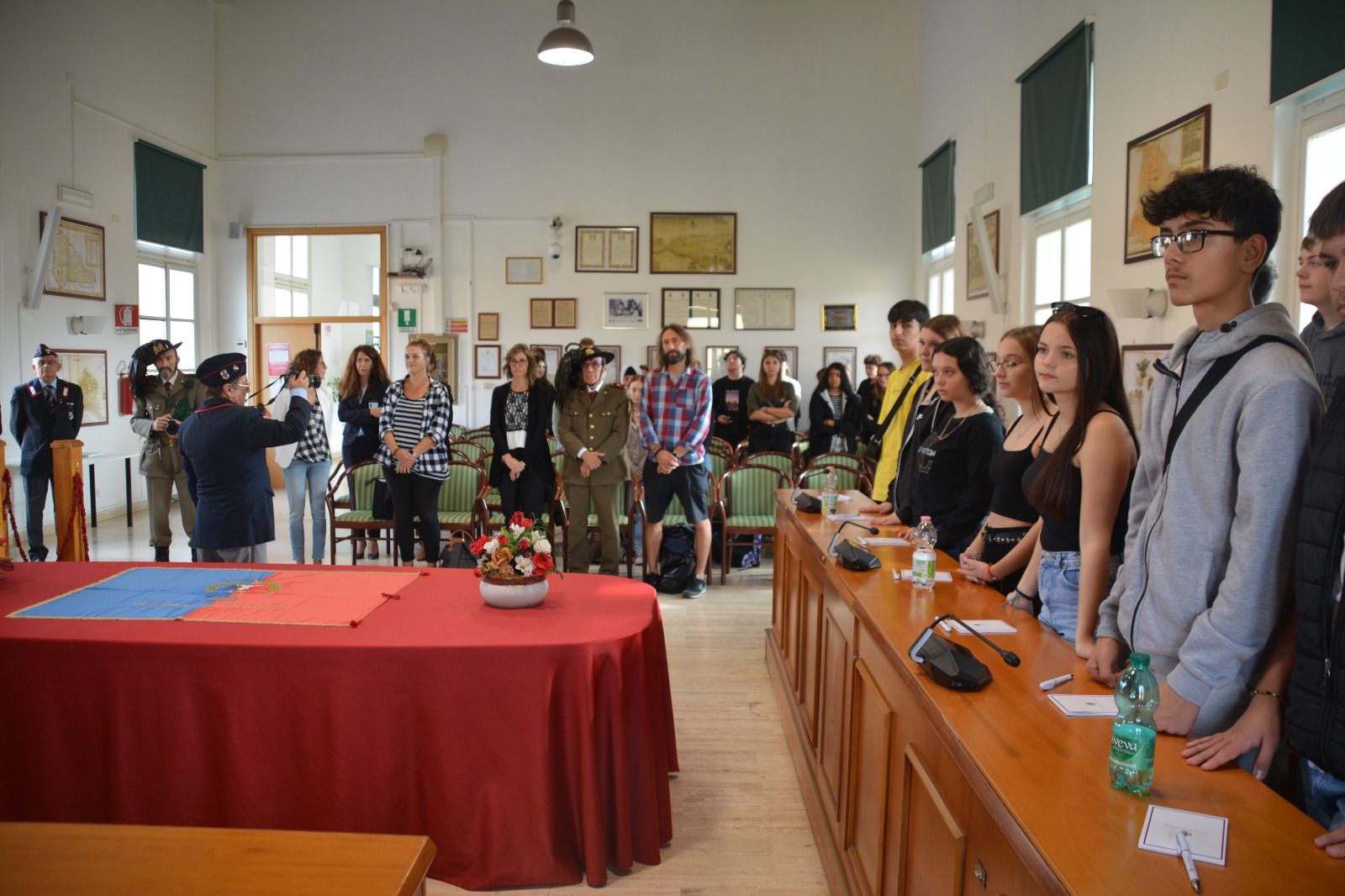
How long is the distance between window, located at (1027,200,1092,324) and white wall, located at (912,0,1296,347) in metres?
0.14

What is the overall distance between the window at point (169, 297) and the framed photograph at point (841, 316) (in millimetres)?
7182

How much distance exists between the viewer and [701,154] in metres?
10.2

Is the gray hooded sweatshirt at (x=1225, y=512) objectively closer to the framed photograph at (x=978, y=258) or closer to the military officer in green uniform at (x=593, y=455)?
the military officer in green uniform at (x=593, y=455)

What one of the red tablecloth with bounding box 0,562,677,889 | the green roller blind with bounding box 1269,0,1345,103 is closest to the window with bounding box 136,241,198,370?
the red tablecloth with bounding box 0,562,677,889

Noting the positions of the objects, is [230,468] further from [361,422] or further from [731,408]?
[731,408]

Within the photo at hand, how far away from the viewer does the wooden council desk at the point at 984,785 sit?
1.18 meters

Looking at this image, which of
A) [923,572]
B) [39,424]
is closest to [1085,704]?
[923,572]

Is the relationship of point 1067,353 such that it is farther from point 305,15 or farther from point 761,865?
point 305,15

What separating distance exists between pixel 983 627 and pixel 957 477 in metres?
1.27

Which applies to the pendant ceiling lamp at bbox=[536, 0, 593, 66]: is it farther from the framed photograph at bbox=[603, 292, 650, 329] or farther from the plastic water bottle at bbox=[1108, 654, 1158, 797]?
the plastic water bottle at bbox=[1108, 654, 1158, 797]

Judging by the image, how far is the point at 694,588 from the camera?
19.9 feet

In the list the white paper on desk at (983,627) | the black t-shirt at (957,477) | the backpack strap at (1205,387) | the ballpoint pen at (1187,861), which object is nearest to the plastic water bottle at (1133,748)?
the ballpoint pen at (1187,861)

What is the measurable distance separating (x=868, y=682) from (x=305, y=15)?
436 inches

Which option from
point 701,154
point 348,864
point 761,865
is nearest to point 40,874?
point 348,864
